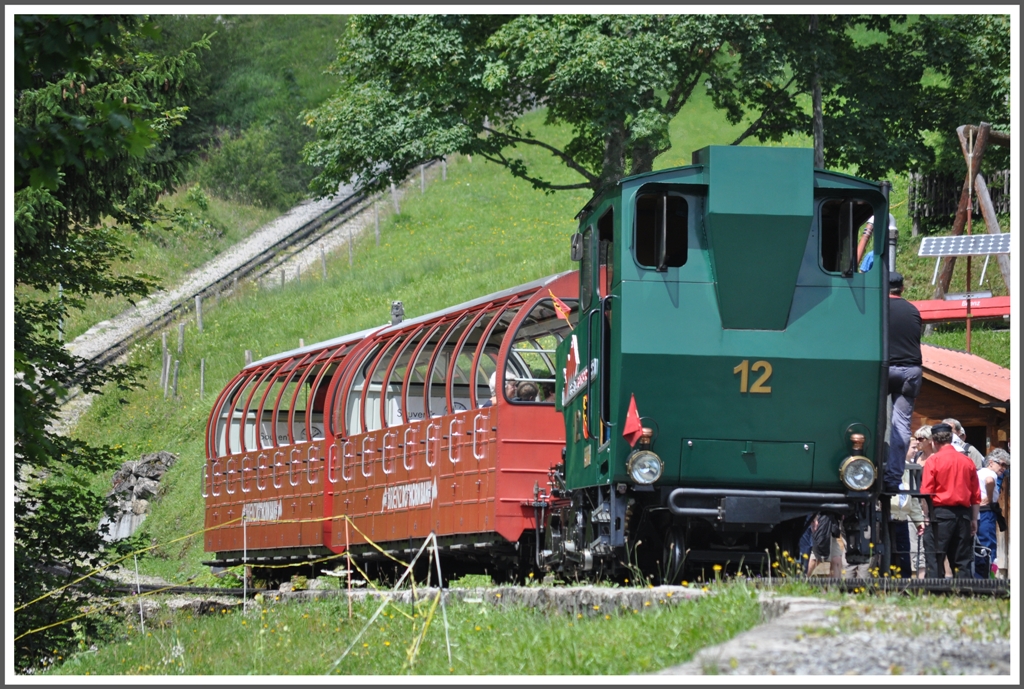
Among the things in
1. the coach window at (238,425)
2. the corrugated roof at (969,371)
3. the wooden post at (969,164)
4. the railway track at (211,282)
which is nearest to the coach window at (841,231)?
the corrugated roof at (969,371)

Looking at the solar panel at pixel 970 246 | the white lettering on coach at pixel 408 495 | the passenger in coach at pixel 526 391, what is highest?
the solar panel at pixel 970 246

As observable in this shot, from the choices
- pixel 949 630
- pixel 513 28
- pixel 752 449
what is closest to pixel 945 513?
pixel 752 449

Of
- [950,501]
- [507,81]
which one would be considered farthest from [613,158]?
[950,501]

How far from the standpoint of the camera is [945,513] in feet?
38.1

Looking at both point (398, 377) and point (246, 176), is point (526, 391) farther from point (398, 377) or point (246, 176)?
point (246, 176)

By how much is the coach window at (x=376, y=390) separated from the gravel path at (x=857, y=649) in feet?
32.5

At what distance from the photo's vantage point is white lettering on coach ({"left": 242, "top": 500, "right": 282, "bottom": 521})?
747 inches

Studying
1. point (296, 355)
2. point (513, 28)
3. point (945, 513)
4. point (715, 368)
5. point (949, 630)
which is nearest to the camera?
point (949, 630)

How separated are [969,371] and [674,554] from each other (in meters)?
8.78

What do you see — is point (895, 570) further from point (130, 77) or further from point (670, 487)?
point (130, 77)

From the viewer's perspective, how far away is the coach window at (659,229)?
409 inches

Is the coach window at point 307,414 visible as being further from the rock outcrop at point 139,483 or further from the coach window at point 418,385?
the rock outcrop at point 139,483

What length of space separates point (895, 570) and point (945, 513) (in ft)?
4.58

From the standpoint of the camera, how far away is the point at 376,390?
669 inches
